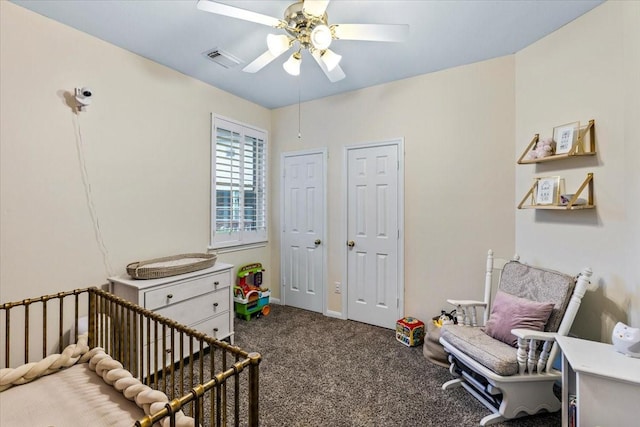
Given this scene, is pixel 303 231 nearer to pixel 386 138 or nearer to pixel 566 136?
pixel 386 138

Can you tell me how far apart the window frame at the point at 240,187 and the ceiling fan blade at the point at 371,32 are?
1964 millimetres

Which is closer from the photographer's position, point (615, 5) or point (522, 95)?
point (615, 5)

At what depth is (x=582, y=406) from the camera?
4.52 feet

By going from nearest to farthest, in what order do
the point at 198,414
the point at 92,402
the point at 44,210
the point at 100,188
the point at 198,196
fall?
1. the point at 198,414
2. the point at 92,402
3. the point at 44,210
4. the point at 100,188
5. the point at 198,196

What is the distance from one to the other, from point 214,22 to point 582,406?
3200 mm

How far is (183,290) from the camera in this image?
241 centimetres

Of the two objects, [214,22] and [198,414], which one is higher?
[214,22]

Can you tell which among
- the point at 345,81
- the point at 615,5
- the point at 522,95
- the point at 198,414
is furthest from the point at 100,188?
the point at 615,5

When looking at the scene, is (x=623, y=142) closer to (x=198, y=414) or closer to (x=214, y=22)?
(x=198, y=414)

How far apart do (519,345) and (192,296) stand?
8.00 ft

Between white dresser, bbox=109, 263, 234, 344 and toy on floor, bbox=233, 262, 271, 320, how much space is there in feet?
1.66

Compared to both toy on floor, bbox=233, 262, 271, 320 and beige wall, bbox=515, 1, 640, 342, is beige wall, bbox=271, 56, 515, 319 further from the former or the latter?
toy on floor, bbox=233, 262, 271, 320

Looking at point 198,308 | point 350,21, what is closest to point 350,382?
point 198,308

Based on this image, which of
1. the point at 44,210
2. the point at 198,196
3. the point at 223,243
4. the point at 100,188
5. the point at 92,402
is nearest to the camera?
the point at 92,402
